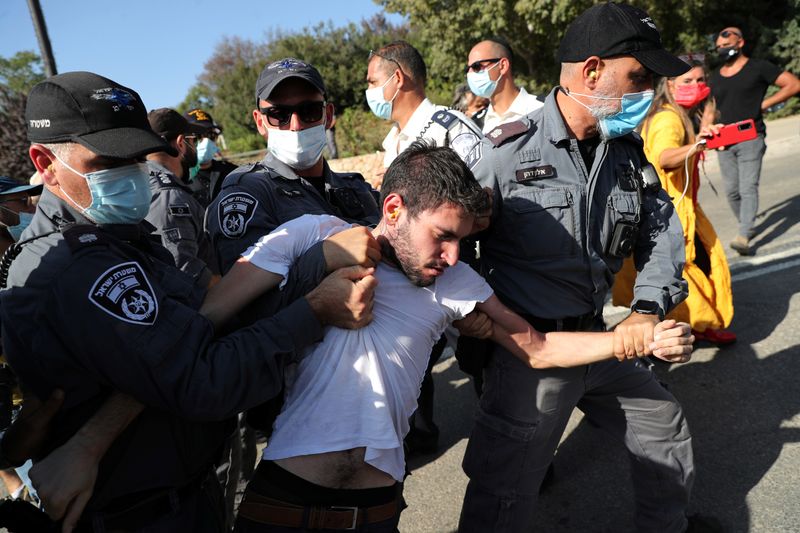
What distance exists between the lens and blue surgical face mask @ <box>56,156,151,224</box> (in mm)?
1652

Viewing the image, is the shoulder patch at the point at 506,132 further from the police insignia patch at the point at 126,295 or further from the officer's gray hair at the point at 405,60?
the officer's gray hair at the point at 405,60

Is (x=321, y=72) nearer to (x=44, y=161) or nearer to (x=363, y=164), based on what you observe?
(x=363, y=164)

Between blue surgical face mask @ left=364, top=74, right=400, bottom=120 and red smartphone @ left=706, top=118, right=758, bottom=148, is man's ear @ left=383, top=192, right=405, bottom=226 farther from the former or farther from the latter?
red smartphone @ left=706, top=118, right=758, bottom=148

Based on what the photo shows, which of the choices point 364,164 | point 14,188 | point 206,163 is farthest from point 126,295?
point 364,164

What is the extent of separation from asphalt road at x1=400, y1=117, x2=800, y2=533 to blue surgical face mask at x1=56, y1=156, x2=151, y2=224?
209 cm

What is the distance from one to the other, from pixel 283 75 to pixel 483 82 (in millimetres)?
3251

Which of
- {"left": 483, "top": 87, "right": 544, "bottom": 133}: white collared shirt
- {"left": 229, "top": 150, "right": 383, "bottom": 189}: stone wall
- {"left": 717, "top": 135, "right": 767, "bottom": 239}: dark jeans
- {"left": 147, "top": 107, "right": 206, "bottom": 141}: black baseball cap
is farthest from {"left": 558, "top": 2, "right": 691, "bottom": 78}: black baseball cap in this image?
{"left": 229, "top": 150, "right": 383, "bottom": 189}: stone wall

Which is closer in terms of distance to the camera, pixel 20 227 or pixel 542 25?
pixel 20 227

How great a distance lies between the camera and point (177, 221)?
3.05 metres

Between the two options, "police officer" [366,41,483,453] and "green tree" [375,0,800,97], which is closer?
"police officer" [366,41,483,453]

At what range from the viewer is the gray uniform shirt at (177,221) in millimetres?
2953

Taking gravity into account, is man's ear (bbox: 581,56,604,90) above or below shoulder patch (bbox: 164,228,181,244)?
above

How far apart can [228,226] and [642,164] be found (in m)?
1.69

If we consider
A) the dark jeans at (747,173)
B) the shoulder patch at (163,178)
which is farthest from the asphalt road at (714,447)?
the shoulder patch at (163,178)
